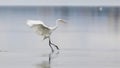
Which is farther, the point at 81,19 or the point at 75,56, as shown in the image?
the point at 81,19

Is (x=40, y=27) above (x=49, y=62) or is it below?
above

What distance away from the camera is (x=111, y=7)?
11.4m

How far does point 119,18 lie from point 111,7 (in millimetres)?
2679

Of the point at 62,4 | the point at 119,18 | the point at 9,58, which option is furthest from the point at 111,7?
the point at 9,58

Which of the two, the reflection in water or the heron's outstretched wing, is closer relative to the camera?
the reflection in water

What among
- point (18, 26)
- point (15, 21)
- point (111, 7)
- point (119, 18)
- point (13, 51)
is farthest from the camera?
point (111, 7)

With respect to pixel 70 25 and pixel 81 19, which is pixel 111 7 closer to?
pixel 81 19

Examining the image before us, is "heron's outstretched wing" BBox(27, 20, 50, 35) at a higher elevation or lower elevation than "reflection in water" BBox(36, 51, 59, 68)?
higher

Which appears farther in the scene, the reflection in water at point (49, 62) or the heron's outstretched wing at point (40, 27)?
the heron's outstretched wing at point (40, 27)

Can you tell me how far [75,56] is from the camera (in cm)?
355

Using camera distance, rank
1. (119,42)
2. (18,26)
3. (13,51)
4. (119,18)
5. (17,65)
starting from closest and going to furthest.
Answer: (17,65) → (13,51) → (119,42) → (18,26) → (119,18)

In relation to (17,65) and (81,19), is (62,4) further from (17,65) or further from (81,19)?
(17,65)

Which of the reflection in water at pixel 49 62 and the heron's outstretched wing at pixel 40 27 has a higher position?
the heron's outstretched wing at pixel 40 27

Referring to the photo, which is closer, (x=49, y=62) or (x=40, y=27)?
(x=49, y=62)
